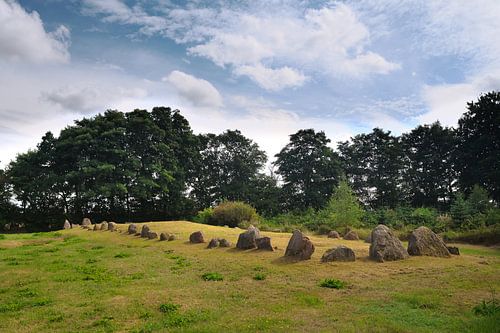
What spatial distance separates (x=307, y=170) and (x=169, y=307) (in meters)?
37.2

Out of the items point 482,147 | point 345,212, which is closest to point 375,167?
point 482,147

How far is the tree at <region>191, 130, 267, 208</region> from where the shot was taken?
44675 millimetres

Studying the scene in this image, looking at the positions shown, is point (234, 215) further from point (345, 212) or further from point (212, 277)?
point (212, 277)

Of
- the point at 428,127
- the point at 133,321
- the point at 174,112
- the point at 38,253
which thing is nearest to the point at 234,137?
the point at 174,112

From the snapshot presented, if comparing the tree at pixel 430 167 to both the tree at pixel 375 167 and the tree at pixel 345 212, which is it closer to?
the tree at pixel 375 167

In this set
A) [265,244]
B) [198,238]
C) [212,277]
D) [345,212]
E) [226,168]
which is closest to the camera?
[212,277]

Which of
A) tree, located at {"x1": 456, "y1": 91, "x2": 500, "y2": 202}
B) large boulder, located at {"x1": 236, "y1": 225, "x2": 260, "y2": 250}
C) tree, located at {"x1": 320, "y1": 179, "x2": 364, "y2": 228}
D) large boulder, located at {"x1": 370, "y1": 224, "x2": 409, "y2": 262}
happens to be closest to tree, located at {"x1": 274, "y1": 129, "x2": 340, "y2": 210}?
tree, located at {"x1": 456, "y1": 91, "x2": 500, "y2": 202}

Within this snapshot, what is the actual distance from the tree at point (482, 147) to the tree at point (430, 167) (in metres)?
1.99

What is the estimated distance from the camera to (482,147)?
36.8m

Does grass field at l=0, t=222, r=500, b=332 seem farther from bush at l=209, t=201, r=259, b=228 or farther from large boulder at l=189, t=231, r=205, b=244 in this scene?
bush at l=209, t=201, r=259, b=228

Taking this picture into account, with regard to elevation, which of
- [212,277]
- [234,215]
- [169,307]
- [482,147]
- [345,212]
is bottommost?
[169,307]

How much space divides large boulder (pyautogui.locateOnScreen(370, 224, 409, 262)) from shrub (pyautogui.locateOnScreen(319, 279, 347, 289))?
113 inches

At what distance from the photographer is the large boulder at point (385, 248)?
1088 cm

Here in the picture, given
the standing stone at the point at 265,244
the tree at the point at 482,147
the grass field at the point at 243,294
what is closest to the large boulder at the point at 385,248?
the grass field at the point at 243,294
